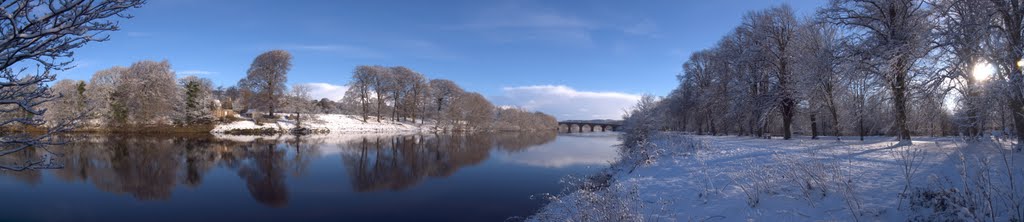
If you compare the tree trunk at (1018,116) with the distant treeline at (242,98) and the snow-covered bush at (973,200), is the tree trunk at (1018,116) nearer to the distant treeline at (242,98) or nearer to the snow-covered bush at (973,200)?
the snow-covered bush at (973,200)

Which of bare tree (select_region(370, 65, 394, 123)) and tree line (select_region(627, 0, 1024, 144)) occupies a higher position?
bare tree (select_region(370, 65, 394, 123))

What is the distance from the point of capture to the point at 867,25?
14.6 meters

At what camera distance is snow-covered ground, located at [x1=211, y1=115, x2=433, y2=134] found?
146ft

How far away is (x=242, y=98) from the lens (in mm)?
55094

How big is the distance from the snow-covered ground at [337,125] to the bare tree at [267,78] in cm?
246

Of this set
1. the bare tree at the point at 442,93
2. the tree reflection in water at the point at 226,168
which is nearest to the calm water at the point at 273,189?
the tree reflection in water at the point at 226,168

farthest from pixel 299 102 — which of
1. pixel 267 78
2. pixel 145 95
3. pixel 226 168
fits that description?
pixel 226 168

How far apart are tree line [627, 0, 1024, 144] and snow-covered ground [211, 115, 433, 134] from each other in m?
38.6

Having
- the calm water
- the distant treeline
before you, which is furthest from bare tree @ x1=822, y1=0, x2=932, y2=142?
the distant treeline

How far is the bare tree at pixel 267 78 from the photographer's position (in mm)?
45969

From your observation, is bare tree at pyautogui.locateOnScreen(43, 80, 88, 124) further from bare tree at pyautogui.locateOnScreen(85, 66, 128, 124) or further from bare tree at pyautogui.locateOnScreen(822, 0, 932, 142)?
bare tree at pyautogui.locateOnScreen(822, 0, 932, 142)

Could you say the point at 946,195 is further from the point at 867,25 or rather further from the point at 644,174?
the point at 867,25

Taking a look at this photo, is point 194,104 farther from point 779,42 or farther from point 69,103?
point 779,42

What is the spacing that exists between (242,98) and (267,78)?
40.0 feet
